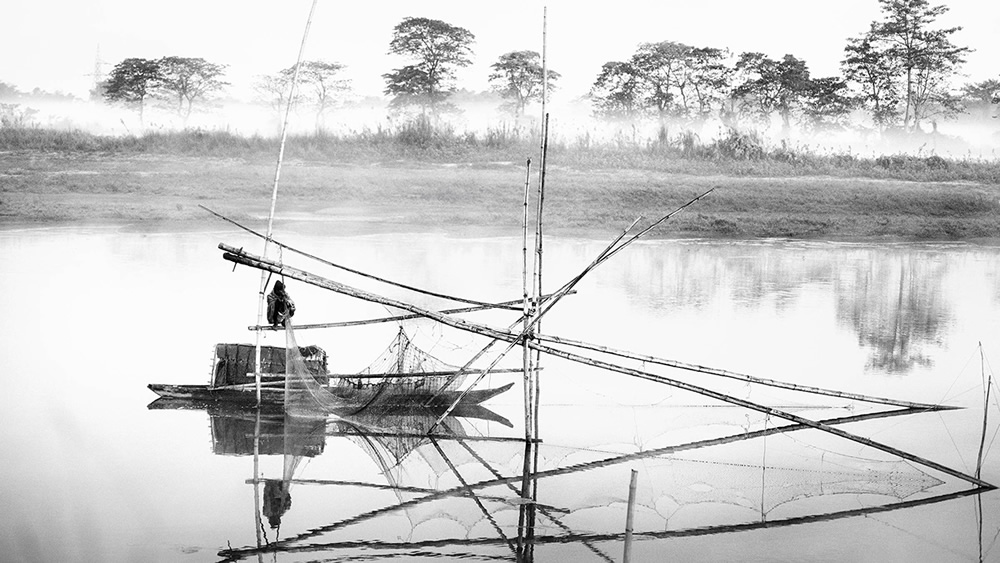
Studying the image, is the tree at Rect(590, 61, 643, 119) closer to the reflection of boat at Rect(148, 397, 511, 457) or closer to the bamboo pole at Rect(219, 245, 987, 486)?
the reflection of boat at Rect(148, 397, 511, 457)

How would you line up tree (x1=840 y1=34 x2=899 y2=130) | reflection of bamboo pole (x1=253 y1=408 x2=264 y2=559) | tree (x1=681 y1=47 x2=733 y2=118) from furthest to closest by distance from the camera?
tree (x1=840 y1=34 x2=899 y2=130) < tree (x1=681 y1=47 x2=733 y2=118) < reflection of bamboo pole (x1=253 y1=408 x2=264 y2=559)

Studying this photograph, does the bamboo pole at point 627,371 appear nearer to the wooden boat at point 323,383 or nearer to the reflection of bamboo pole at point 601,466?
the reflection of bamboo pole at point 601,466

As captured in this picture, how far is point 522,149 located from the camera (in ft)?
66.6

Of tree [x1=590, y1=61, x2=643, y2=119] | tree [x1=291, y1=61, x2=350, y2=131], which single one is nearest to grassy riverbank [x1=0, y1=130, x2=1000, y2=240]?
tree [x1=590, y1=61, x2=643, y2=119]

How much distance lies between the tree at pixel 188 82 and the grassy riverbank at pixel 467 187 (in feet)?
4.95

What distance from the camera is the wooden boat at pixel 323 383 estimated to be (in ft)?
27.1

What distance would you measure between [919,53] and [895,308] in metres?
9.95

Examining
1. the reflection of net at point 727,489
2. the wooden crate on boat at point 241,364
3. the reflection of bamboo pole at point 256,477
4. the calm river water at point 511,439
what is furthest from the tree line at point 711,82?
the reflection of net at point 727,489

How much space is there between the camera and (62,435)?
817cm

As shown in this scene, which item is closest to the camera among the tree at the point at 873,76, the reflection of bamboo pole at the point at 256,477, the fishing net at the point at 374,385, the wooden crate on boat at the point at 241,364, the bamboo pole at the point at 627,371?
the reflection of bamboo pole at the point at 256,477

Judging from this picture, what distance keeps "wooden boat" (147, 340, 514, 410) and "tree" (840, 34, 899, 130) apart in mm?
15876

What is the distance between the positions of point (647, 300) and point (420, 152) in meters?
7.48

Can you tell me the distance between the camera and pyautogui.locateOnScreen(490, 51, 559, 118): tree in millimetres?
21594

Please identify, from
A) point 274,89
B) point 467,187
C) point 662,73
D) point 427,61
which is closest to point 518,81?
point 427,61
